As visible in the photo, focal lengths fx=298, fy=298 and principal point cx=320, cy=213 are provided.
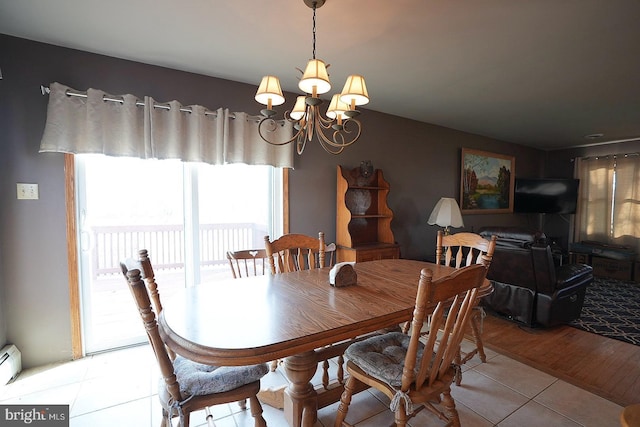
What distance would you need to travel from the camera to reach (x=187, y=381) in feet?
4.04

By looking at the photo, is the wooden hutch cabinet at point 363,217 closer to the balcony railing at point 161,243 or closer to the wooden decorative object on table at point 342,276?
the balcony railing at point 161,243

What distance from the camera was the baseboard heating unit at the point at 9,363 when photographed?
1896 mm

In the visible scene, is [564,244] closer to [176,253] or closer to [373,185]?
[373,185]

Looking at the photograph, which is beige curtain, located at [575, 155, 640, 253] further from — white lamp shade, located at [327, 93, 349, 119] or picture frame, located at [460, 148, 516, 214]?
white lamp shade, located at [327, 93, 349, 119]

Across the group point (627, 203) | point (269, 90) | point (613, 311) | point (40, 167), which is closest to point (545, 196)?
point (627, 203)

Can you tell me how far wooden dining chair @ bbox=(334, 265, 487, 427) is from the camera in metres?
1.07

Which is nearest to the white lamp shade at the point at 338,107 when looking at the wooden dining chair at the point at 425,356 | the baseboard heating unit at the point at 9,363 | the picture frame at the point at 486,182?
the wooden dining chair at the point at 425,356

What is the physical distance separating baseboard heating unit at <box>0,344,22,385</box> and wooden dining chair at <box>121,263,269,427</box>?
1.45m

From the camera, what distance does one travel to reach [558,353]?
2.38m

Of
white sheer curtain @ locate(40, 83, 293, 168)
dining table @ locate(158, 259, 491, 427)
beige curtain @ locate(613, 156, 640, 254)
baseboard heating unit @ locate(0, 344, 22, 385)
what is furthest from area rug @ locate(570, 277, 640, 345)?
baseboard heating unit @ locate(0, 344, 22, 385)

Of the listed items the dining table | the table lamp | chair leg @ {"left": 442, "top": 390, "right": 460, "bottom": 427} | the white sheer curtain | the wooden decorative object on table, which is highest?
the white sheer curtain

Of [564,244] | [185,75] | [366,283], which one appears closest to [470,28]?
[366,283]

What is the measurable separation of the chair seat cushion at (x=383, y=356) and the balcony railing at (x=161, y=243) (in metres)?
1.83

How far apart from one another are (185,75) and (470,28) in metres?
2.21
